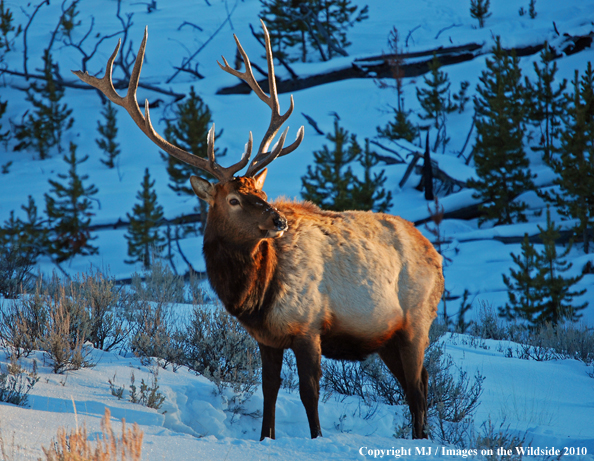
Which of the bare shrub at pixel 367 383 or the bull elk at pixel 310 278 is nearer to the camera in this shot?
the bull elk at pixel 310 278

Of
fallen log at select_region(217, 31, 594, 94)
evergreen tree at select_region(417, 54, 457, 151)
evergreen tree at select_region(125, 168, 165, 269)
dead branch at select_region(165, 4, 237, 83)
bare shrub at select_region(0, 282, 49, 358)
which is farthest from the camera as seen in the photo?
dead branch at select_region(165, 4, 237, 83)

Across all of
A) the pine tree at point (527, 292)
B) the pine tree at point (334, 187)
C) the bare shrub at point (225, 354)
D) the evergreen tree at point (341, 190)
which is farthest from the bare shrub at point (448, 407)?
the pine tree at point (334, 187)

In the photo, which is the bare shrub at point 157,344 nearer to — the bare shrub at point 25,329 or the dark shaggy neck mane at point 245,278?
the bare shrub at point 25,329

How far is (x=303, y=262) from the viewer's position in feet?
12.3

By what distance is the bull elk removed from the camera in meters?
3.54

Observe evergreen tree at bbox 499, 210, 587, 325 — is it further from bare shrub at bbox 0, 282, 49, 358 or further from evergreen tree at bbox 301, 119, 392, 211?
bare shrub at bbox 0, 282, 49, 358

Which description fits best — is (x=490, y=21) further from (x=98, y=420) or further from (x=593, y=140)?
(x=98, y=420)

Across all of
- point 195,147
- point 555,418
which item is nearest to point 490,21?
point 195,147

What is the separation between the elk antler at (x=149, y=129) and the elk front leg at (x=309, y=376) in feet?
4.34

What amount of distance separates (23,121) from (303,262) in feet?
87.1

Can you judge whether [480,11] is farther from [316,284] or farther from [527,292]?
[316,284]

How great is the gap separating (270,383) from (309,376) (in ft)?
1.10

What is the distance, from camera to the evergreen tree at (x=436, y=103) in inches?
912

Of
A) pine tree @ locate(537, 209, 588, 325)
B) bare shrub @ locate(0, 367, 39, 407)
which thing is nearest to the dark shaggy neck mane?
bare shrub @ locate(0, 367, 39, 407)
